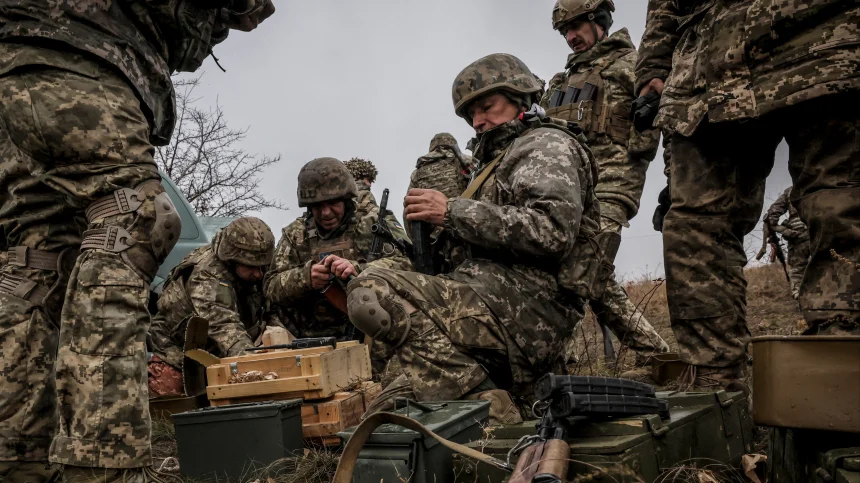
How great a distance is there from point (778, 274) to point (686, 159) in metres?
9.35

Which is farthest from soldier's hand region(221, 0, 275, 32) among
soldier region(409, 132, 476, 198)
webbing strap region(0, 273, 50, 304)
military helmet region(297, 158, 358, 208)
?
soldier region(409, 132, 476, 198)

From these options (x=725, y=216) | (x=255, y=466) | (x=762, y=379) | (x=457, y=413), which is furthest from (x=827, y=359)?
(x=255, y=466)

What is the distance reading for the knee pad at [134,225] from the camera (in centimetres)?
272

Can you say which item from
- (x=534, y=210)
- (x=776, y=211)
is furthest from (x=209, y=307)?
(x=776, y=211)

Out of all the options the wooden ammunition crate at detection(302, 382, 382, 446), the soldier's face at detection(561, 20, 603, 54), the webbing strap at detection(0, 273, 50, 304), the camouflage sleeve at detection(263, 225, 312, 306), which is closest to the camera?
the webbing strap at detection(0, 273, 50, 304)

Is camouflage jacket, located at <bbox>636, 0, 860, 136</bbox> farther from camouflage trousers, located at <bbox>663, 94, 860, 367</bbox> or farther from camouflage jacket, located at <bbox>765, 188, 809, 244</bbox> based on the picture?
camouflage jacket, located at <bbox>765, 188, 809, 244</bbox>

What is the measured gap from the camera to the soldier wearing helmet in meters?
5.98

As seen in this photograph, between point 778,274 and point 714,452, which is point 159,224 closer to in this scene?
point 714,452

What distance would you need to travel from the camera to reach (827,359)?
187cm

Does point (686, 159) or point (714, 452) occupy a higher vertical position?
point (686, 159)

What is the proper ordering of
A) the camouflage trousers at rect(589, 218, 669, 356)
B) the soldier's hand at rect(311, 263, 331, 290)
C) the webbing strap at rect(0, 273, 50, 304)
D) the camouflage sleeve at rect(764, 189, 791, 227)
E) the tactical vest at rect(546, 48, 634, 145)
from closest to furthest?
the webbing strap at rect(0, 273, 50, 304)
the soldier's hand at rect(311, 263, 331, 290)
the camouflage trousers at rect(589, 218, 669, 356)
the tactical vest at rect(546, 48, 634, 145)
the camouflage sleeve at rect(764, 189, 791, 227)

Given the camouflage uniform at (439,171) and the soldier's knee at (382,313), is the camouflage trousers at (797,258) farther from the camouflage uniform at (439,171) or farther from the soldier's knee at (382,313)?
the soldier's knee at (382,313)

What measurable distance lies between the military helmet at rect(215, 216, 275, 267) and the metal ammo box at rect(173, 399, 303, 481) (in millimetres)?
3036

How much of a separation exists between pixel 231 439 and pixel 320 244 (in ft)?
10.4
